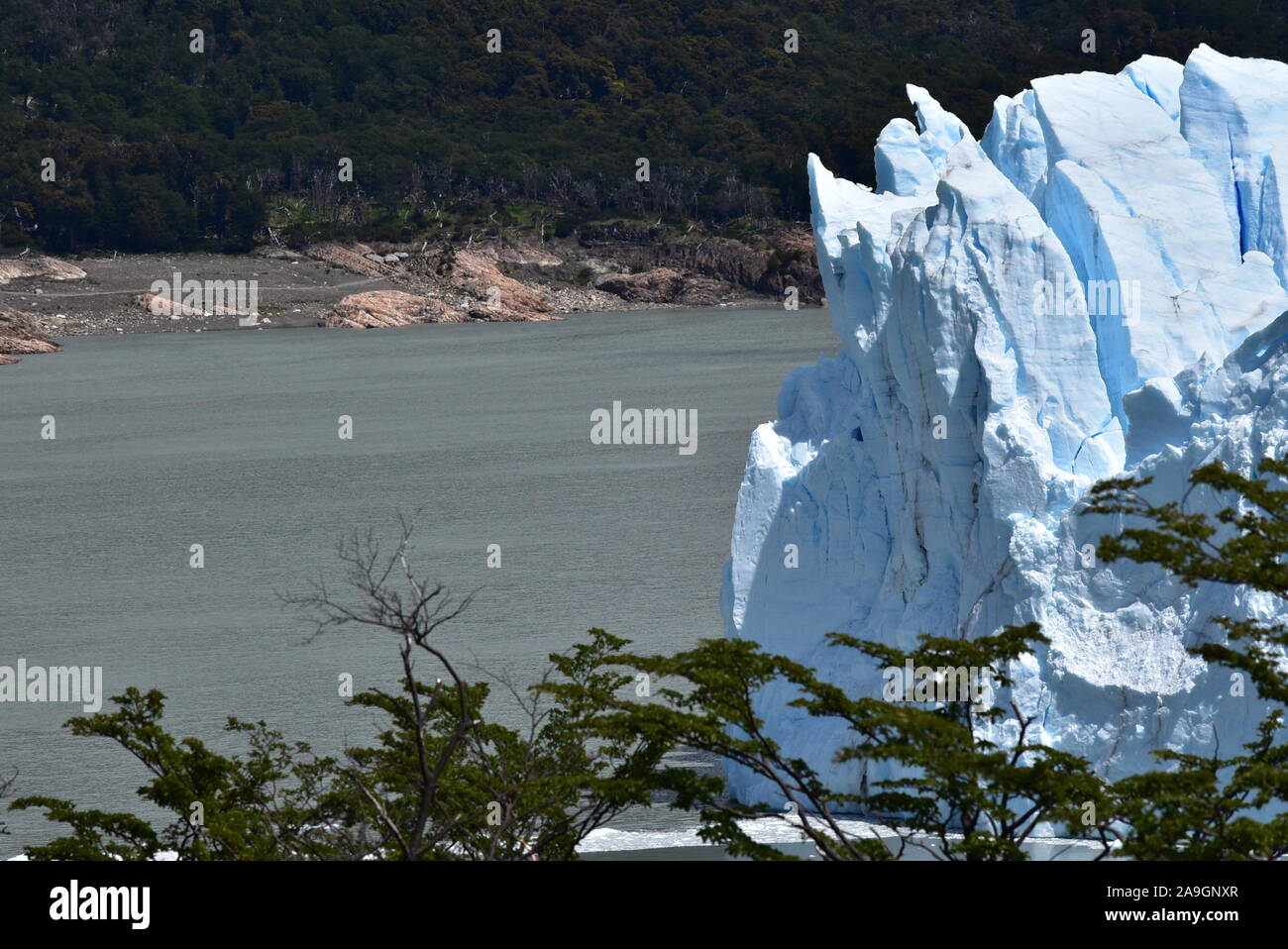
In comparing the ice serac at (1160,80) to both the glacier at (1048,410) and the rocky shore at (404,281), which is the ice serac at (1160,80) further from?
the rocky shore at (404,281)

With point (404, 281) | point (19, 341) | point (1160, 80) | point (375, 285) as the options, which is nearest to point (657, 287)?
point (404, 281)

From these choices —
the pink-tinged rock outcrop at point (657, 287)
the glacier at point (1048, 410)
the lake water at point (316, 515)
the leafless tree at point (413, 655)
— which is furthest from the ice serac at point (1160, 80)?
the pink-tinged rock outcrop at point (657, 287)

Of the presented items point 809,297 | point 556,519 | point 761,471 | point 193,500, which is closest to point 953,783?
point 761,471

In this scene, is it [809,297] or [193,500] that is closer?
[193,500]

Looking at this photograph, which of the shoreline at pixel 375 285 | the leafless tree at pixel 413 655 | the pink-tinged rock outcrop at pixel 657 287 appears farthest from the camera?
the pink-tinged rock outcrop at pixel 657 287

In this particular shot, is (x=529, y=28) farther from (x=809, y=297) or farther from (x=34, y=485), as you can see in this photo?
(x=34, y=485)

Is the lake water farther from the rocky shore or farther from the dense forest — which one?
the dense forest
